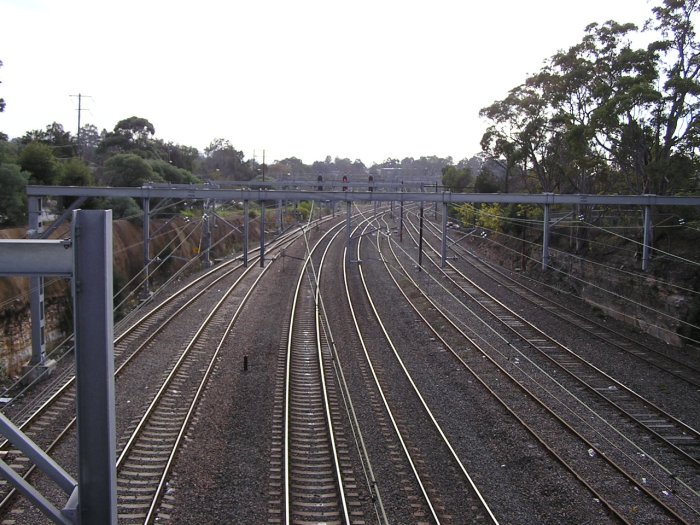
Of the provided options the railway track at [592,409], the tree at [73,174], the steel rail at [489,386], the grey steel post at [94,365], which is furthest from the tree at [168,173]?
the grey steel post at [94,365]

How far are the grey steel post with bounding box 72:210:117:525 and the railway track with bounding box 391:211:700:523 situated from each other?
6.46m

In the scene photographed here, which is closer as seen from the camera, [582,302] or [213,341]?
[213,341]

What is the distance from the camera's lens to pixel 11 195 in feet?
66.1

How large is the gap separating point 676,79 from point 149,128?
44.2m

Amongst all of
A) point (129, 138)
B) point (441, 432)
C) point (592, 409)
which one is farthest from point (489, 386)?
point (129, 138)

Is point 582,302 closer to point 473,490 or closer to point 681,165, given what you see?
point 681,165

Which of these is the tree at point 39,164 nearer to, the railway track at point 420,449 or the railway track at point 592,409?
the railway track at point 420,449

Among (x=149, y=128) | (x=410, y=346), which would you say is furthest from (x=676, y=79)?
(x=149, y=128)

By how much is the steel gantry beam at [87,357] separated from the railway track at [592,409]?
6.48 meters

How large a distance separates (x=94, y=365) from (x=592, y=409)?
9.80 metres

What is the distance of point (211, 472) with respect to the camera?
7773 mm

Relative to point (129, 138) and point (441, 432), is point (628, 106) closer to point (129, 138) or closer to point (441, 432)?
point (441, 432)

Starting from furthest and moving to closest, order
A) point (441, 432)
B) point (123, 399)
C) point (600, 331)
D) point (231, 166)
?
point (231, 166) → point (600, 331) → point (123, 399) → point (441, 432)

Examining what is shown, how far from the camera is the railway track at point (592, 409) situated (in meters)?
7.79
